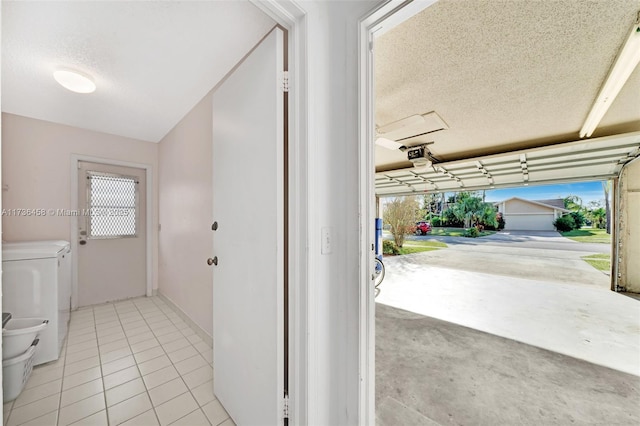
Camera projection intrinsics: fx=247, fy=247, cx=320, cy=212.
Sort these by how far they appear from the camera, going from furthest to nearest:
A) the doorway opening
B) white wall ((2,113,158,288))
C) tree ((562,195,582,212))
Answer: tree ((562,195,582,212)) → white wall ((2,113,158,288)) → the doorway opening

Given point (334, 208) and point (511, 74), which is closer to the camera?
point (334, 208)

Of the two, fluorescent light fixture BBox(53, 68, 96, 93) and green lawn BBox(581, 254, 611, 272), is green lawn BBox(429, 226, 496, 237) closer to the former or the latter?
green lawn BBox(581, 254, 611, 272)

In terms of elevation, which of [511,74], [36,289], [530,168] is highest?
[511,74]

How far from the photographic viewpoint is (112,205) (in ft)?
11.9

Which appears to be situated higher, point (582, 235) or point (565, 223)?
point (565, 223)

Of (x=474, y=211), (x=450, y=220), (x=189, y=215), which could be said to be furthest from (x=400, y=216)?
(x=189, y=215)

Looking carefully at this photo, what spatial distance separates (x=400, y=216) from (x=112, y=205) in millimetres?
7283

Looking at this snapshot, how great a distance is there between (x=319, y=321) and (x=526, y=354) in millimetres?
2448

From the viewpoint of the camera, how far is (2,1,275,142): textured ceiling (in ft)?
5.30

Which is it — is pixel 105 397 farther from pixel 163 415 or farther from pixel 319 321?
pixel 319 321

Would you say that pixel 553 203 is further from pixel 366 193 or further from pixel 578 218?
pixel 366 193

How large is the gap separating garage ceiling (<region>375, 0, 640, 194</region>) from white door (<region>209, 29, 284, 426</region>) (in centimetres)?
108

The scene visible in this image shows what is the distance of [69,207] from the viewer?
3205 millimetres

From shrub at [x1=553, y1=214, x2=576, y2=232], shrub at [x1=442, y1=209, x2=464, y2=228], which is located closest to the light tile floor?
shrub at [x1=442, y1=209, x2=464, y2=228]
